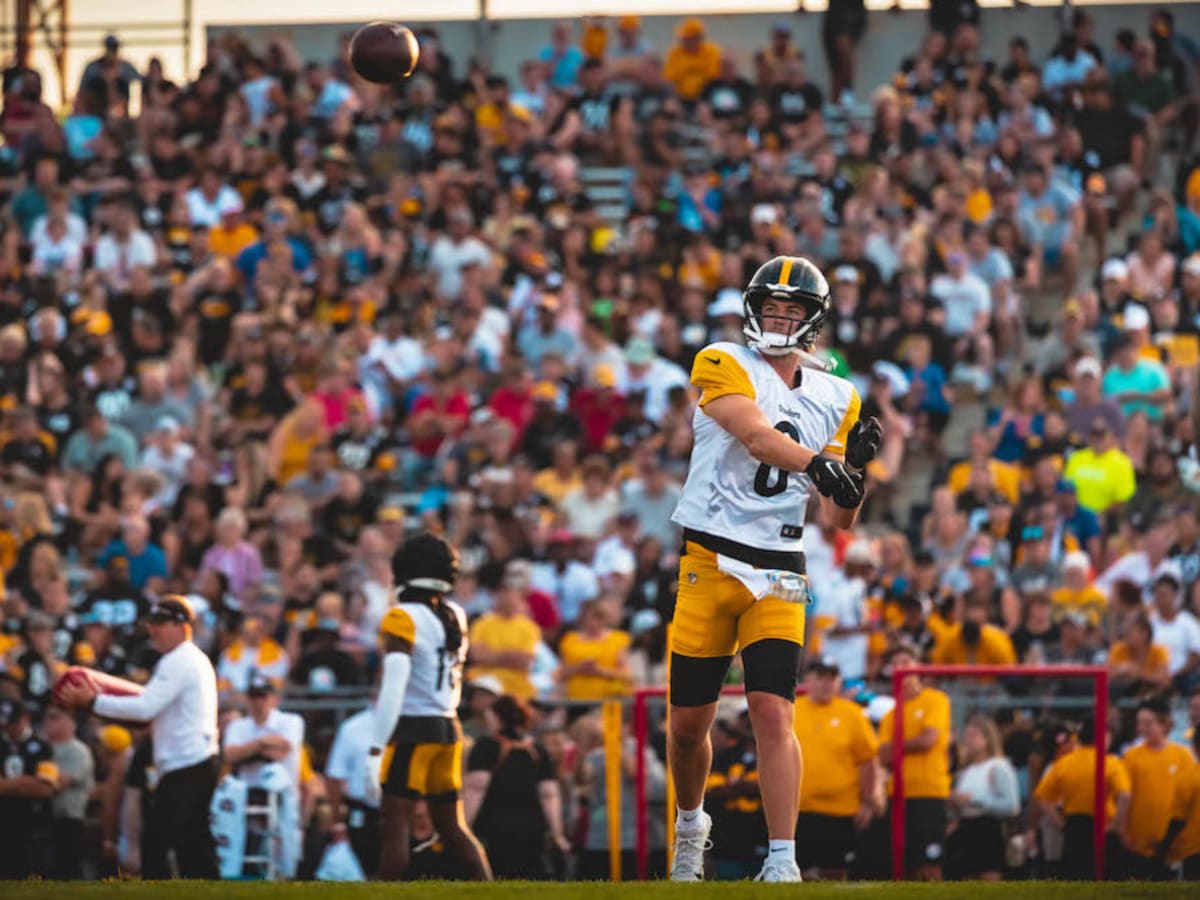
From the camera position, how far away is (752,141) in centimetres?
2041

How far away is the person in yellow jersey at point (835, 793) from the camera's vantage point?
1179cm

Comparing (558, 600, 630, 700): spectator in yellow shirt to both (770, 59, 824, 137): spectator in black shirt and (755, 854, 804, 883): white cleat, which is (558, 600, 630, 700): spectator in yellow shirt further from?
(770, 59, 824, 137): spectator in black shirt

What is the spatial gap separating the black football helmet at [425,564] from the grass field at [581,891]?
2.12 metres

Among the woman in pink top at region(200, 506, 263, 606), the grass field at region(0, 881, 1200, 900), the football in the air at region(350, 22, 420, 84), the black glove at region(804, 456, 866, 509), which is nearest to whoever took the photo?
the grass field at region(0, 881, 1200, 900)

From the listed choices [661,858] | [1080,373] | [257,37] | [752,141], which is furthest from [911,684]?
[257,37]

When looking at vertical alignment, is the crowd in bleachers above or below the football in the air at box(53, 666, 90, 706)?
above

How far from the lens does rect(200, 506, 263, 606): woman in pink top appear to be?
15.9 m

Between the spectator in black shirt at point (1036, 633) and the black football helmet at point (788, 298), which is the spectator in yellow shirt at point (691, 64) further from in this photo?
the black football helmet at point (788, 298)

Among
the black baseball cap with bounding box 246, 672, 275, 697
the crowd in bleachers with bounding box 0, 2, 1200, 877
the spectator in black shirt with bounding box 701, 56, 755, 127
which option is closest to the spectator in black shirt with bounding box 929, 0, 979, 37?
the crowd in bleachers with bounding box 0, 2, 1200, 877

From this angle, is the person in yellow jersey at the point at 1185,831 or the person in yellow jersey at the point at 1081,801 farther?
the person in yellow jersey at the point at 1185,831

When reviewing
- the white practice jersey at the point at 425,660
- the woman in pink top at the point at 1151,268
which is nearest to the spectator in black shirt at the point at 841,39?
the woman in pink top at the point at 1151,268

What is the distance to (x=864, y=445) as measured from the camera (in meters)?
7.88

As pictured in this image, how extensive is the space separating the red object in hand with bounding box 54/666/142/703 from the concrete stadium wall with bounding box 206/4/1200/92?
13436 mm

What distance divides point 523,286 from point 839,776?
7.72 meters
